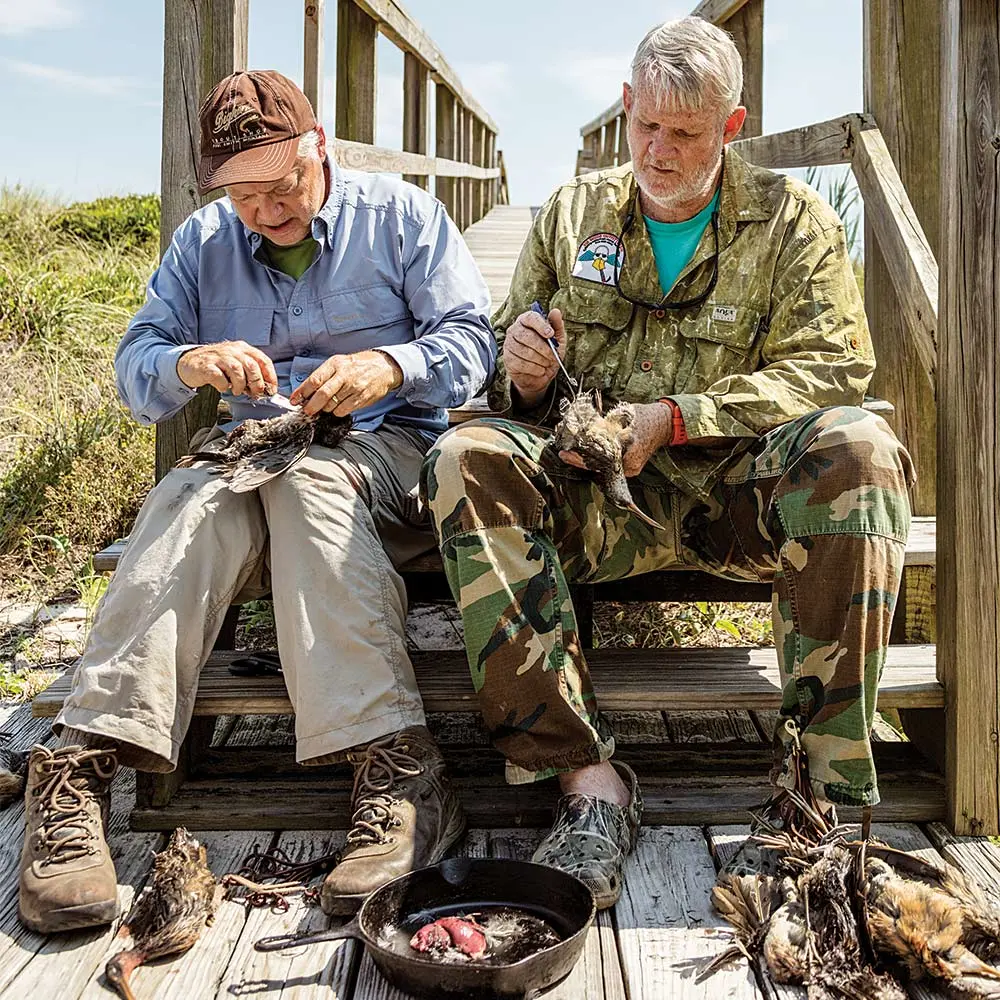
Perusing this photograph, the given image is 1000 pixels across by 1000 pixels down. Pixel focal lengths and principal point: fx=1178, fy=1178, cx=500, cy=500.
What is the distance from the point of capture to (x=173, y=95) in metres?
3.14

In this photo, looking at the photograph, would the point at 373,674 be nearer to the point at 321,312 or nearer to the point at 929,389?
the point at 321,312

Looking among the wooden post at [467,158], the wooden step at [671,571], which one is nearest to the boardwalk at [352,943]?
the wooden step at [671,571]

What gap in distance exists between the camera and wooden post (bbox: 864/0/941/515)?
3525mm

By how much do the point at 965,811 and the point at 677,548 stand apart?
87cm

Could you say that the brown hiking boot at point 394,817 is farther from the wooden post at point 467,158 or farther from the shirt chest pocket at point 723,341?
the wooden post at point 467,158

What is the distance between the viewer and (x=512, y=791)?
2.79m

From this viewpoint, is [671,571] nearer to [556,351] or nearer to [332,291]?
[556,351]

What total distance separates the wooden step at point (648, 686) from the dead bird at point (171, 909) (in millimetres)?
487

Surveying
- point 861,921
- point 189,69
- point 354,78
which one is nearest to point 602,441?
point 861,921

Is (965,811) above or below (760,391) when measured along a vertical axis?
below

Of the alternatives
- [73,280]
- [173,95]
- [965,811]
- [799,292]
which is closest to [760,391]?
[799,292]

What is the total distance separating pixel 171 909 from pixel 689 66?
6.91 feet

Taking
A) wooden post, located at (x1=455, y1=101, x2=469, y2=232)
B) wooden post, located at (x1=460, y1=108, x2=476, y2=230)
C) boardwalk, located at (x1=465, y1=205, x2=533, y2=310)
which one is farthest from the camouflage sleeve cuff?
wooden post, located at (x1=460, y1=108, x2=476, y2=230)

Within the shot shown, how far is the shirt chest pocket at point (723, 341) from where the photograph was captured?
2885mm
